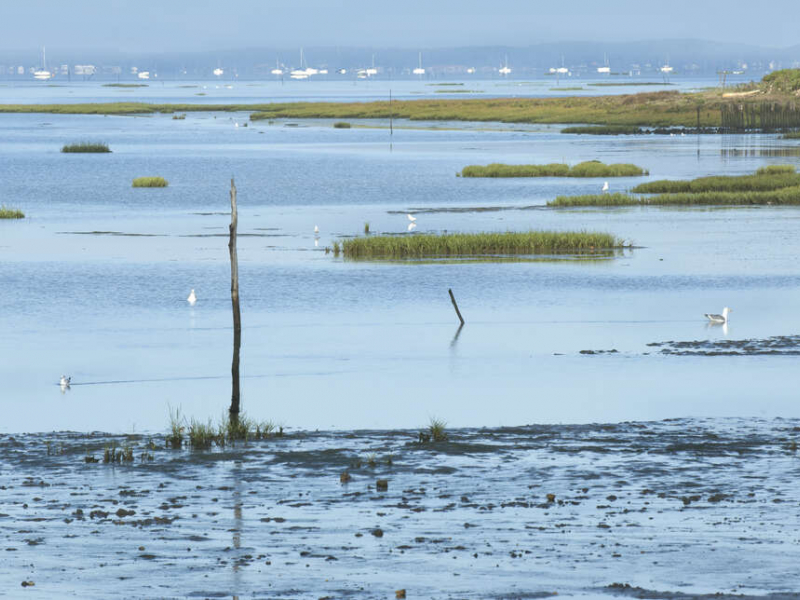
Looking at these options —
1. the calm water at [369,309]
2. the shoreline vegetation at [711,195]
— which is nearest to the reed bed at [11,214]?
the calm water at [369,309]

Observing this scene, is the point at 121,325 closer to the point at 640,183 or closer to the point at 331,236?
the point at 331,236

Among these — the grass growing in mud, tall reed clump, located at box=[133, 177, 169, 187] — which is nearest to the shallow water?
the grass growing in mud

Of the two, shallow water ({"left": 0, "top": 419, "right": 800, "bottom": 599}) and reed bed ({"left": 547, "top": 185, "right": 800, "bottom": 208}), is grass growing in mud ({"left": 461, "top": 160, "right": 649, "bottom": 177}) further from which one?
shallow water ({"left": 0, "top": 419, "right": 800, "bottom": 599})

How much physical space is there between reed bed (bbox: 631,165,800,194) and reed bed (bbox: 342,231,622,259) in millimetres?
23585

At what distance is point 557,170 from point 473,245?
43390mm

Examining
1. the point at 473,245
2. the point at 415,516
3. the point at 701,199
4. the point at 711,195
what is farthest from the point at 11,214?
the point at 415,516

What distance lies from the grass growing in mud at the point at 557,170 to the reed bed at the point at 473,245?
38.7 m

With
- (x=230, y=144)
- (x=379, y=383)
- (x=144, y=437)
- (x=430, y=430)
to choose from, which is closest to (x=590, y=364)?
(x=379, y=383)

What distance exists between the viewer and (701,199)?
8162cm

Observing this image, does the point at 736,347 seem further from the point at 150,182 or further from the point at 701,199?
the point at 150,182

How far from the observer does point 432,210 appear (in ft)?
265

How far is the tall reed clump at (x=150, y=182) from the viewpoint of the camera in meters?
101

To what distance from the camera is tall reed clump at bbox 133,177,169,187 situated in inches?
3971

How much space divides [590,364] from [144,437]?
13.2 meters
